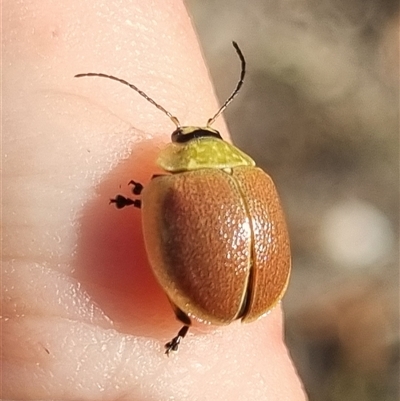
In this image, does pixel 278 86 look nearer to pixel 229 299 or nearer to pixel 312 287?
pixel 312 287

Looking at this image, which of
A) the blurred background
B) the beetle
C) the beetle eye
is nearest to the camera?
the beetle

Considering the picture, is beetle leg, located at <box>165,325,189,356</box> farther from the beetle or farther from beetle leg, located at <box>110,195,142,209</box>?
beetle leg, located at <box>110,195,142,209</box>

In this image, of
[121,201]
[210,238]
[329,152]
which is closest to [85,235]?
[121,201]

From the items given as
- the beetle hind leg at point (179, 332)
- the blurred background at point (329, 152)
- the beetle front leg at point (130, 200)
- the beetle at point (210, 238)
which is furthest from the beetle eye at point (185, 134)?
the blurred background at point (329, 152)

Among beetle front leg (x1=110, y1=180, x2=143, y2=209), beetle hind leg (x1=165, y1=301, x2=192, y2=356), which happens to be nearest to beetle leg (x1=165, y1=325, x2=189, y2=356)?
beetle hind leg (x1=165, y1=301, x2=192, y2=356)

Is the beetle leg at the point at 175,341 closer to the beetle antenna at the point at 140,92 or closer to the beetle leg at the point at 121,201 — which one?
the beetle leg at the point at 121,201

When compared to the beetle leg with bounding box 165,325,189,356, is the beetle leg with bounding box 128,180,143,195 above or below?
above

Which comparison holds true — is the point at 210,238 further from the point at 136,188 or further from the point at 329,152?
the point at 329,152
